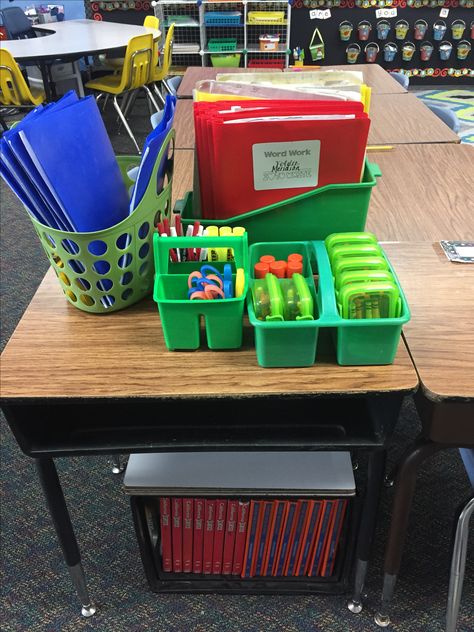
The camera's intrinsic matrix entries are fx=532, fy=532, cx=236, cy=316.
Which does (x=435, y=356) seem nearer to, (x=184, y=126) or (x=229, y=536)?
(x=229, y=536)

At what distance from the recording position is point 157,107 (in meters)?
4.39

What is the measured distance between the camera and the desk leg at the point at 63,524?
1013mm

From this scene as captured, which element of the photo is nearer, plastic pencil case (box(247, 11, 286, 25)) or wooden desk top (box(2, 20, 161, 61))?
wooden desk top (box(2, 20, 161, 61))

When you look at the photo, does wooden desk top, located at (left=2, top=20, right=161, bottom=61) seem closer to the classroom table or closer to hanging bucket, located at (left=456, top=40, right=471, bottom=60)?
the classroom table

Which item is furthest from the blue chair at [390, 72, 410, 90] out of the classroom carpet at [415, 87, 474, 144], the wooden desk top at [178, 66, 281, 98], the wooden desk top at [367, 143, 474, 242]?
the classroom carpet at [415, 87, 474, 144]

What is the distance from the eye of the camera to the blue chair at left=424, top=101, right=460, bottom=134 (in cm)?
219

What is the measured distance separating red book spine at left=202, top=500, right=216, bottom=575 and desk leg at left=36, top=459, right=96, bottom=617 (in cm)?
29

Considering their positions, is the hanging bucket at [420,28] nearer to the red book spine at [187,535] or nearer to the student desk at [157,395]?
the student desk at [157,395]

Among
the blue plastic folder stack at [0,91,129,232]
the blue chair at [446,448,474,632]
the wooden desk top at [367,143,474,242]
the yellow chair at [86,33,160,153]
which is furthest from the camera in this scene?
the yellow chair at [86,33,160,153]

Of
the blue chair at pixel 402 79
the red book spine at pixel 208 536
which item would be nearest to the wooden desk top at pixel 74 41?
the blue chair at pixel 402 79

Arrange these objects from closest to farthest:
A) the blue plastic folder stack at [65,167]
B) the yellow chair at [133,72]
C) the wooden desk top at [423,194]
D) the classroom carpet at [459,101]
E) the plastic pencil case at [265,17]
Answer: the blue plastic folder stack at [65,167], the wooden desk top at [423,194], the yellow chair at [133,72], the classroom carpet at [459,101], the plastic pencil case at [265,17]

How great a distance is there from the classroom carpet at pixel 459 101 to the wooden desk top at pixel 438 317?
145 inches

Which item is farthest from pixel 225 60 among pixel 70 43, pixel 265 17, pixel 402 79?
pixel 402 79

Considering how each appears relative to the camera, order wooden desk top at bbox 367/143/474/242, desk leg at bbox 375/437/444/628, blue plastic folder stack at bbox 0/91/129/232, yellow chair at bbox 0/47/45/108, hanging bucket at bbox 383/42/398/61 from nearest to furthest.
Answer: blue plastic folder stack at bbox 0/91/129/232 → desk leg at bbox 375/437/444/628 → wooden desk top at bbox 367/143/474/242 → yellow chair at bbox 0/47/45/108 → hanging bucket at bbox 383/42/398/61
